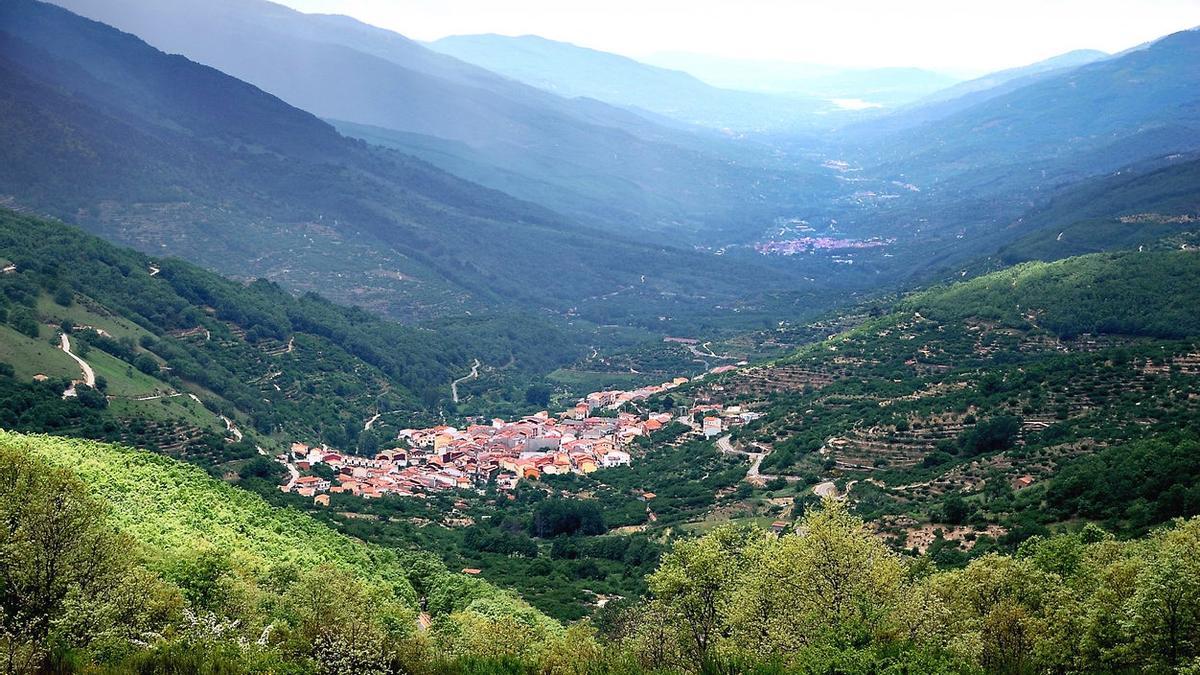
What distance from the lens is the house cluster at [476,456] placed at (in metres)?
61.4

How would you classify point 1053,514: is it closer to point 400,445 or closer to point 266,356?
point 400,445

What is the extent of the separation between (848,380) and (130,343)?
4936cm

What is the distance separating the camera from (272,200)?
503ft

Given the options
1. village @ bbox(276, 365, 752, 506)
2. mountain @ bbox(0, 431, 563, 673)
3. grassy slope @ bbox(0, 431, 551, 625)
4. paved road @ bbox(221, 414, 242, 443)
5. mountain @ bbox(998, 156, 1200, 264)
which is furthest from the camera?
mountain @ bbox(998, 156, 1200, 264)

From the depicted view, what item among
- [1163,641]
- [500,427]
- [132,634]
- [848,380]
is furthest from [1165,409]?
[500,427]

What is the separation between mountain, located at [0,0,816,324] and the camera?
431 feet

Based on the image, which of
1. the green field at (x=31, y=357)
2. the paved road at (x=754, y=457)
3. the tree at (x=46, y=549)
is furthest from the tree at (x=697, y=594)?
the green field at (x=31, y=357)

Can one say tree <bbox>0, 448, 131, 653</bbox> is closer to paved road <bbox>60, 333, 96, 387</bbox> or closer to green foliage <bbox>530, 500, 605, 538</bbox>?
green foliage <bbox>530, 500, 605, 538</bbox>

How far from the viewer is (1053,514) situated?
35188mm

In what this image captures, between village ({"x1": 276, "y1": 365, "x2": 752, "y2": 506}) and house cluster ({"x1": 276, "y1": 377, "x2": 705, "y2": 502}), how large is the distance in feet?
0.20

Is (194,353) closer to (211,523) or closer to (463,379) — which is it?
(463,379)

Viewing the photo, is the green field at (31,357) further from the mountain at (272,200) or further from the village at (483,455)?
the mountain at (272,200)

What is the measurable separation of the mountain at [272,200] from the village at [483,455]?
52.0 metres

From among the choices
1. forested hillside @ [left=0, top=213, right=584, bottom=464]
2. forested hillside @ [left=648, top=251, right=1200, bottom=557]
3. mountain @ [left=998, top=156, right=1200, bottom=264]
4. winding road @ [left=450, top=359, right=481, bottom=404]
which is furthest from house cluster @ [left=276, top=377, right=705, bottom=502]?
mountain @ [left=998, top=156, right=1200, bottom=264]
